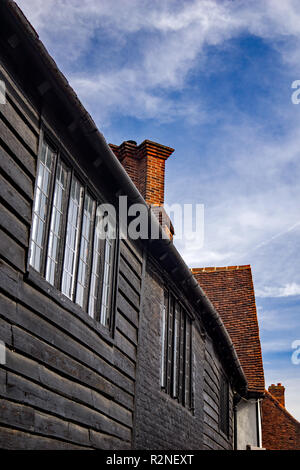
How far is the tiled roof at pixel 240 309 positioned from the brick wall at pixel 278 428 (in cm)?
408

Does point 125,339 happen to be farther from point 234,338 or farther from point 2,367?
point 234,338

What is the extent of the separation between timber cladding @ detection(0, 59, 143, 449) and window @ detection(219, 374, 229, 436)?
824cm

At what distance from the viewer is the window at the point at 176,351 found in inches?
353

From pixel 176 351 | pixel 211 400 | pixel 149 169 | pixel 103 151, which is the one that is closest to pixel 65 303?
pixel 103 151

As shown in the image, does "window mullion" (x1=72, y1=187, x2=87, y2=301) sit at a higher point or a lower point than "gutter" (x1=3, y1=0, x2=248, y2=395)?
lower

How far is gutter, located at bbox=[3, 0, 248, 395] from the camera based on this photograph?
4.85 m

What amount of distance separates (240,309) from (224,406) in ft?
16.2

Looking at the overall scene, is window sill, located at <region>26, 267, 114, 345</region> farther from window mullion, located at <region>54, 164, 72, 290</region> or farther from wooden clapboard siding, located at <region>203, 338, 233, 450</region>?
wooden clapboard siding, located at <region>203, 338, 233, 450</region>

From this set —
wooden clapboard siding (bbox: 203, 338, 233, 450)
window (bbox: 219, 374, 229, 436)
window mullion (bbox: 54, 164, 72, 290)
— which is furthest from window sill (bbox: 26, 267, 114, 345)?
window (bbox: 219, 374, 229, 436)

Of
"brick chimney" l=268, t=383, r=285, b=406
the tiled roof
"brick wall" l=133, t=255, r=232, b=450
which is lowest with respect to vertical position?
"brick wall" l=133, t=255, r=232, b=450

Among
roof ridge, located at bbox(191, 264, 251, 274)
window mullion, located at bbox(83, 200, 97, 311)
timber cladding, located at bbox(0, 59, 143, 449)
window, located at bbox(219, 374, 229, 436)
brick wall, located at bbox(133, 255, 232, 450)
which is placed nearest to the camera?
timber cladding, located at bbox(0, 59, 143, 449)

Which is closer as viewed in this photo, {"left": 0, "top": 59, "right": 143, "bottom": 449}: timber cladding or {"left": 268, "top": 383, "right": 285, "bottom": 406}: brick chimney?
{"left": 0, "top": 59, "right": 143, "bottom": 449}: timber cladding

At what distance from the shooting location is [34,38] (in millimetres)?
4840
